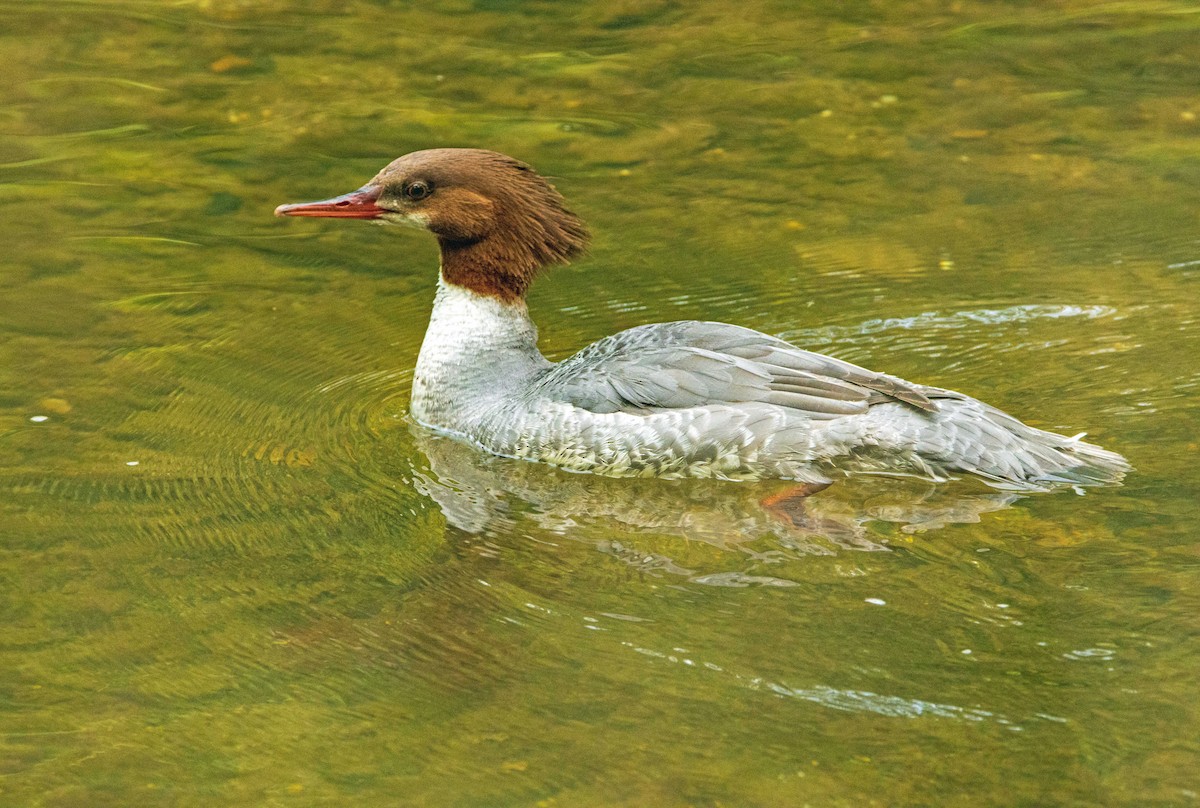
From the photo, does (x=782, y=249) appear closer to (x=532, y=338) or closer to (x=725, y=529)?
(x=532, y=338)

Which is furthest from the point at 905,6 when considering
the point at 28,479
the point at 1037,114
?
the point at 28,479

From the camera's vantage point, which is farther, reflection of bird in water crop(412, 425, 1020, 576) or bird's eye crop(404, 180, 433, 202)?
bird's eye crop(404, 180, 433, 202)

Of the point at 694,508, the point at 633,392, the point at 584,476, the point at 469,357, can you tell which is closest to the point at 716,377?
→ the point at 633,392

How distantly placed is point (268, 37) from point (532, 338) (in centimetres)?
630

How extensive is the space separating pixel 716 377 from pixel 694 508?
A: 652 mm

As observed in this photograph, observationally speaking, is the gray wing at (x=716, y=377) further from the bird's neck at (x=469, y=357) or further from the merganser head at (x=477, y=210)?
the merganser head at (x=477, y=210)

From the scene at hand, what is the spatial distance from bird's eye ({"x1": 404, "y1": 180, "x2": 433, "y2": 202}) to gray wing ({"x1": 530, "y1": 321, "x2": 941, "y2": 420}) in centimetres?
122

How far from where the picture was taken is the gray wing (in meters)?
7.19

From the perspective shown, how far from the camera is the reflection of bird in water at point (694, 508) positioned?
6.71m

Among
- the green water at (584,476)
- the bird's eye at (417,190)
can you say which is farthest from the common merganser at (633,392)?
the green water at (584,476)

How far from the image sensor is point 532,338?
8.22 metres

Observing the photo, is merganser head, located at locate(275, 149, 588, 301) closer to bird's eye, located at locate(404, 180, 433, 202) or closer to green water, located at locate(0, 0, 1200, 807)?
bird's eye, located at locate(404, 180, 433, 202)

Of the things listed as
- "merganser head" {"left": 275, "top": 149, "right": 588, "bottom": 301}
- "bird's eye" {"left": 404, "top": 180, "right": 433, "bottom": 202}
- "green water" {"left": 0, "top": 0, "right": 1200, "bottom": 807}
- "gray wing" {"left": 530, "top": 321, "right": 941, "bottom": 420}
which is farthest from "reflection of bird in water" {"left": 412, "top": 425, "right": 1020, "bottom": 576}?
"bird's eye" {"left": 404, "top": 180, "right": 433, "bottom": 202}

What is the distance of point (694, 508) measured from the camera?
708 centimetres
